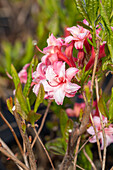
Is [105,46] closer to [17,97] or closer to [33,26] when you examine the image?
[17,97]

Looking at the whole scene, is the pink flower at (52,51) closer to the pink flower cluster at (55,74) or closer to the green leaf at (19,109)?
the pink flower cluster at (55,74)

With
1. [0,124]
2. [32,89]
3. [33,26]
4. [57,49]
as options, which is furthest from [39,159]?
[33,26]

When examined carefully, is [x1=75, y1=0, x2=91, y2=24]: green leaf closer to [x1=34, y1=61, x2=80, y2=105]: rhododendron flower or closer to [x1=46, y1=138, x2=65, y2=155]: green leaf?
[x1=34, y1=61, x2=80, y2=105]: rhododendron flower

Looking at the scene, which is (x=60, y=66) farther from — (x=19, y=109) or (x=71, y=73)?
(x=19, y=109)

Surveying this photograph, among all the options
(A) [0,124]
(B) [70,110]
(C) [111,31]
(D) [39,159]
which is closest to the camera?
(C) [111,31]

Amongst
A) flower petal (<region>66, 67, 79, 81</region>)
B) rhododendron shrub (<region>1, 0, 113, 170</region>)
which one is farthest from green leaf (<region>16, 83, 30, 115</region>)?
flower petal (<region>66, 67, 79, 81</region>)

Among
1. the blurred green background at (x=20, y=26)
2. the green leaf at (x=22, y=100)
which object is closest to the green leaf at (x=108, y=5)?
the green leaf at (x=22, y=100)

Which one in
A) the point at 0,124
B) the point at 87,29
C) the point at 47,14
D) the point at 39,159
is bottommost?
the point at 39,159

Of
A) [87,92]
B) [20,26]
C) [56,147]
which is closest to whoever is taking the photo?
[87,92]

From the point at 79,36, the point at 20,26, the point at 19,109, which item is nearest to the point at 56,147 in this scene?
the point at 19,109
